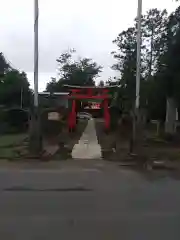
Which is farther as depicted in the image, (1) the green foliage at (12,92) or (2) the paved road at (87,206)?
(1) the green foliage at (12,92)

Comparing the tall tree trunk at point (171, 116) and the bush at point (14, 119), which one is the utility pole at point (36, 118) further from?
the bush at point (14, 119)

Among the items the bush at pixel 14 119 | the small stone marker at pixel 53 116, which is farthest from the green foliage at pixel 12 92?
the small stone marker at pixel 53 116

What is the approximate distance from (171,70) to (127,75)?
3109 cm

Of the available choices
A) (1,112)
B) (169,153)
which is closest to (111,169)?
(169,153)

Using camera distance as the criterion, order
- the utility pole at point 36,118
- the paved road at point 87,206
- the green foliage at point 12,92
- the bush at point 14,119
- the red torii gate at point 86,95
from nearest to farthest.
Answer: the paved road at point 87,206
the utility pole at point 36,118
the red torii gate at point 86,95
the bush at point 14,119
the green foliage at point 12,92

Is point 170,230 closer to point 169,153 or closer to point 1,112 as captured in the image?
point 169,153

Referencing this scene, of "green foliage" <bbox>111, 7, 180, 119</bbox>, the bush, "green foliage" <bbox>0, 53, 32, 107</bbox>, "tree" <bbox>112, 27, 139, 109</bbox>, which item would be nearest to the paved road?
"green foliage" <bbox>111, 7, 180, 119</bbox>

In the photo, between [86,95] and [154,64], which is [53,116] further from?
[154,64]

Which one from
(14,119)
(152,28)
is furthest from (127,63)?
(14,119)

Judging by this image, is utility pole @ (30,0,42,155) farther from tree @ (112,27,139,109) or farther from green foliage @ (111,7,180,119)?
tree @ (112,27,139,109)

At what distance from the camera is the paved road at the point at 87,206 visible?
23.1 ft

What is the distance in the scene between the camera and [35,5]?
20562mm

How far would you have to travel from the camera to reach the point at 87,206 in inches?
354

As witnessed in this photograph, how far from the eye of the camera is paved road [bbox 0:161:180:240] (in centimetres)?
705
